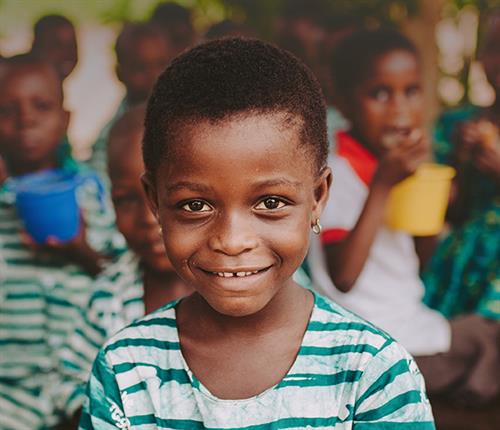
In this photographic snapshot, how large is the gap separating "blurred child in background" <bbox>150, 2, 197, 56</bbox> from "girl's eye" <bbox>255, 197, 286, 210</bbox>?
158cm

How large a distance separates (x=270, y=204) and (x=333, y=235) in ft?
3.75

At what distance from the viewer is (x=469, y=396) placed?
243 cm

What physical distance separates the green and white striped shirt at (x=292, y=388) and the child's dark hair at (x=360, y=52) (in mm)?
1306

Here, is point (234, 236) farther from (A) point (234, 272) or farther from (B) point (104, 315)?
(B) point (104, 315)

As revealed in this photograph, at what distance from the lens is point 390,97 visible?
7.75 ft

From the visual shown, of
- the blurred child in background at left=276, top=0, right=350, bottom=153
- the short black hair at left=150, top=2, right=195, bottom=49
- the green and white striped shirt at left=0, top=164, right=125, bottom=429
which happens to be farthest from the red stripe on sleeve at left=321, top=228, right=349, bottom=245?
the short black hair at left=150, top=2, right=195, bottom=49

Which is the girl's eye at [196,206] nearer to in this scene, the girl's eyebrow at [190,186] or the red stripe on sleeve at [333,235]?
the girl's eyebrow at [190,186]

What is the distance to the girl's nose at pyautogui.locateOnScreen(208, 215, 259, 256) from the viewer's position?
3.75ft

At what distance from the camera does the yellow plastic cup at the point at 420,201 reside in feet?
7.48

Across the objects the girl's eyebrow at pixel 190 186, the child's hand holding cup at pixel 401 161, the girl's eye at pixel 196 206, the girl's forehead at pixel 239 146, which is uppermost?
the girl's forehead at pixel 239 146

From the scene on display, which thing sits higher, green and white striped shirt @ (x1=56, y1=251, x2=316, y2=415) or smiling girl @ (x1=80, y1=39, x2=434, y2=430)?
smiling girl @ (x1=80, y1=39, x2=434, y2=430)

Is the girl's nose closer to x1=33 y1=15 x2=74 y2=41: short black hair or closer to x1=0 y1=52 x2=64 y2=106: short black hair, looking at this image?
x1=0 y1=52 x2=64 y2=106: short black hair

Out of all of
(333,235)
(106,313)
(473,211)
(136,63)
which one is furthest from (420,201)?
(136,63)

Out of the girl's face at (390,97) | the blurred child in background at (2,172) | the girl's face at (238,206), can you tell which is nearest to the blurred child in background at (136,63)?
the blurred child in background at (2,172)
